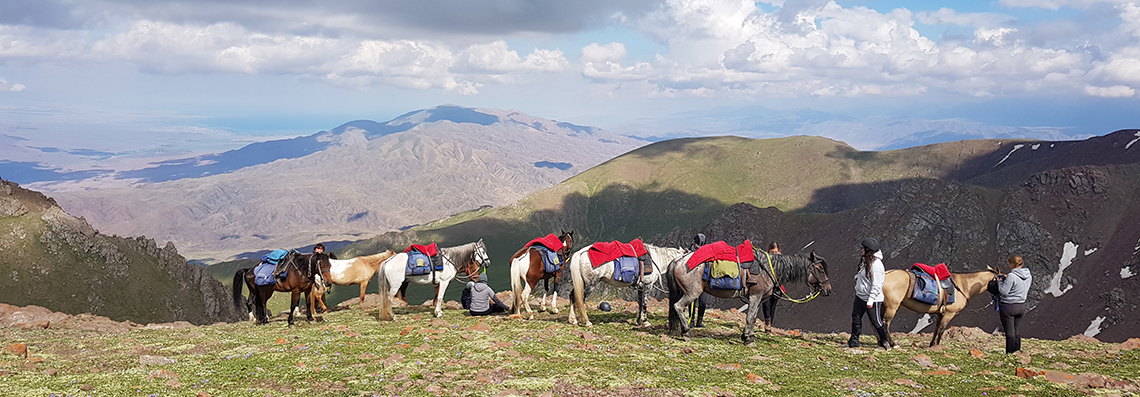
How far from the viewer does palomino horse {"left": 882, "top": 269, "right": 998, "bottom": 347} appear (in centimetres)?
1723

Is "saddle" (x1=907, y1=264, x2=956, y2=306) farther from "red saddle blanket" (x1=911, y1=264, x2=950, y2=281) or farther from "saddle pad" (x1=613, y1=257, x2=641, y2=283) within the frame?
"saddle pad" (x1=613, y1=257, x2=641, y2=283)

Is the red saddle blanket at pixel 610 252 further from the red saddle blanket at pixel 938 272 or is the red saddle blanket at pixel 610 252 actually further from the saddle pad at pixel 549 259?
the red saddle blanket at pixel 938 272

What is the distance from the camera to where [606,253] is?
20000 millimetres

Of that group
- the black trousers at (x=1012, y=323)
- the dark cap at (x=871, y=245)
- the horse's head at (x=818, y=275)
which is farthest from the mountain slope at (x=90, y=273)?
the black trousers at (x=1012, y=323)

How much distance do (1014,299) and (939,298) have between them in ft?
5.85

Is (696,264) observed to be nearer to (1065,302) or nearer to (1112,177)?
(1065,302)

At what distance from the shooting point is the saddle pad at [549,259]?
2178 cm

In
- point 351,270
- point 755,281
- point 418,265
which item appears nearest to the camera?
point 755,281

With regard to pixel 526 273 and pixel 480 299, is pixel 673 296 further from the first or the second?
pixel 480 299

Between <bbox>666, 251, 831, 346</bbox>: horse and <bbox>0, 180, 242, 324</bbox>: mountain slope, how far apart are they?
6751 centimetres

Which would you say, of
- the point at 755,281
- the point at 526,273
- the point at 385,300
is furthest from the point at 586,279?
the point at 385,300

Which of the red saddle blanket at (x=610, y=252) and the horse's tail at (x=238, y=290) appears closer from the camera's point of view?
the red saddle blanket at (x=610, y=252)

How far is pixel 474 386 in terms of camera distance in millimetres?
11438

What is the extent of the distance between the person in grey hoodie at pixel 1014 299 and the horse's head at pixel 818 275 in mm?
4511
